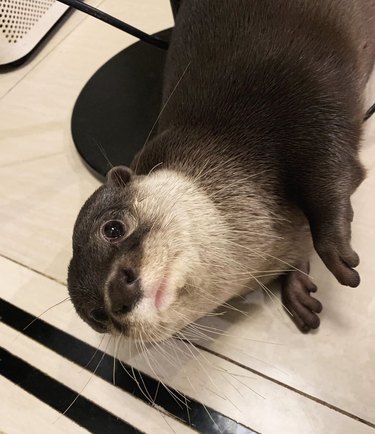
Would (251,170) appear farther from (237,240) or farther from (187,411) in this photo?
(187,411)

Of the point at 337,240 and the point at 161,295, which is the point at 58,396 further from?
the point at 337,240

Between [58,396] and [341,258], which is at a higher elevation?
[341,258]

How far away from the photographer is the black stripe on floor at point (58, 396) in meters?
1.03

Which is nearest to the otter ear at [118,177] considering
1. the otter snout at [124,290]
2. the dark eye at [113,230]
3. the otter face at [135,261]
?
the otter face at [135,261]

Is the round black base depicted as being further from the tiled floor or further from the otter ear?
the otter ear

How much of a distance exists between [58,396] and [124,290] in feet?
1.50

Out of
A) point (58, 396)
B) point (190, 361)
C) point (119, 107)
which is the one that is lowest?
point (58, 396)

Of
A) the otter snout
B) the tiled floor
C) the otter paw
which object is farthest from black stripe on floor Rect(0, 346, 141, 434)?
the otter paw

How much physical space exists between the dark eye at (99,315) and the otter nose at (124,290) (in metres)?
0.05

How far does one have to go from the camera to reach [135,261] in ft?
2.58

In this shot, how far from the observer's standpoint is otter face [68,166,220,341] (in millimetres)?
782

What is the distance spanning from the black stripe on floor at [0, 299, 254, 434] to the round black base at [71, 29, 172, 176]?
428 millimetres

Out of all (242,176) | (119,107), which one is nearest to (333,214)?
(242,176)

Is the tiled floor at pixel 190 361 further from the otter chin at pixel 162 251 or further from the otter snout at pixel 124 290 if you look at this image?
the otter snout at pixel 124 290
